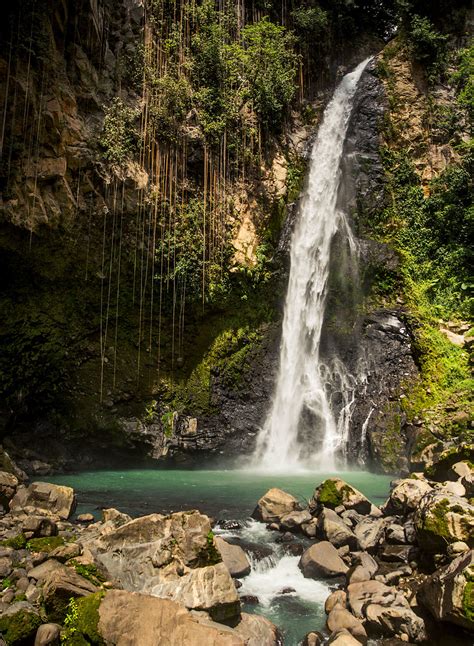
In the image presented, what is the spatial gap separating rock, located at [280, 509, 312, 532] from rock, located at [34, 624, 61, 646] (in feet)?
15.3

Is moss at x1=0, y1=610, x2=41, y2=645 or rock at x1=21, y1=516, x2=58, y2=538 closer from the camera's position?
moss at x1=0, y1=610, x2=41, y2=645

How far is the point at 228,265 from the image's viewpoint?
16.6 meters

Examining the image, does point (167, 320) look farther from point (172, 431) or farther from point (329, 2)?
point (329, 2)

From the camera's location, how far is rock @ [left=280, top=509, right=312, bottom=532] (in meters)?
8.48

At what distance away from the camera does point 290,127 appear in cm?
2009

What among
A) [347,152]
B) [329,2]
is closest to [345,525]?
[347,152]

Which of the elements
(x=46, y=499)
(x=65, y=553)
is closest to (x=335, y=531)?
(x=65, y=553)

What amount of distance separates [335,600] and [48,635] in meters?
3.40

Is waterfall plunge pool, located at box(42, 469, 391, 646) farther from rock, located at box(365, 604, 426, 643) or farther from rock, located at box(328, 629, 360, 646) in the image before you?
rock, located at box(365, 604, 426, 643)

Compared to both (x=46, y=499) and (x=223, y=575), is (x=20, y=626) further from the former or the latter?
(x=46, y=499)

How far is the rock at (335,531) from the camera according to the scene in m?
7.61

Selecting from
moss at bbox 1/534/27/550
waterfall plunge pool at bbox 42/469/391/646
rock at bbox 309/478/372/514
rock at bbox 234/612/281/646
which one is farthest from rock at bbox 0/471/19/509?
rock at bbox 309/478/372/514

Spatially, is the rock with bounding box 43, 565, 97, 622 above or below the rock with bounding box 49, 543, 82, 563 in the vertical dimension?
below

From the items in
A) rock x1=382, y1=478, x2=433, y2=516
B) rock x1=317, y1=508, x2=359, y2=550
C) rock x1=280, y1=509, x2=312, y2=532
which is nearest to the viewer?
rock x1=317, y1=508, x2=359, y2=550
